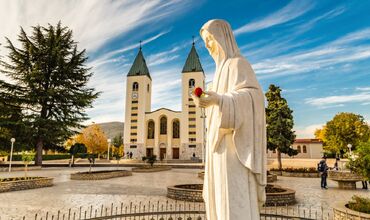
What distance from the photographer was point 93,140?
5222 centimetres

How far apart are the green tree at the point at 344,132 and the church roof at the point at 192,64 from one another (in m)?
29.2

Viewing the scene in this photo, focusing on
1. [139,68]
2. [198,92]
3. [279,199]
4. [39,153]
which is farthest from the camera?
[139,68]

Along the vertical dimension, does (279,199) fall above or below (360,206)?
below

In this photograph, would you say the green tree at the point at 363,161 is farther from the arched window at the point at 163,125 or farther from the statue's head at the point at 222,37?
the arched window at the point at 163,125

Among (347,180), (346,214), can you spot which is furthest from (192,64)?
(346,214)

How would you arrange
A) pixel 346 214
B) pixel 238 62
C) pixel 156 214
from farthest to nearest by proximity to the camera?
pixel 156 214 < pixel 346 214 < pixel 238 62

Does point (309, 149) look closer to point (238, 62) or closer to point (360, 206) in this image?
point (360, 206)

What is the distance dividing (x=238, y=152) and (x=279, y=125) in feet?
70.0

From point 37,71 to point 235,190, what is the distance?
3061 cm

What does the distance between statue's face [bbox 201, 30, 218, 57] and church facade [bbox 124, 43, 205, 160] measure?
4855cm

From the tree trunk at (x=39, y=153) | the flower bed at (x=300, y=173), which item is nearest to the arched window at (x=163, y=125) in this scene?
the tree trunk at (x=39, y=153)

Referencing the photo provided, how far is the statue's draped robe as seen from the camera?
7.58 feet

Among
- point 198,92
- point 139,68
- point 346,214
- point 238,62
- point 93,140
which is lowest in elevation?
point 346,214

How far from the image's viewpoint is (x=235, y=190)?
91.0 inches
